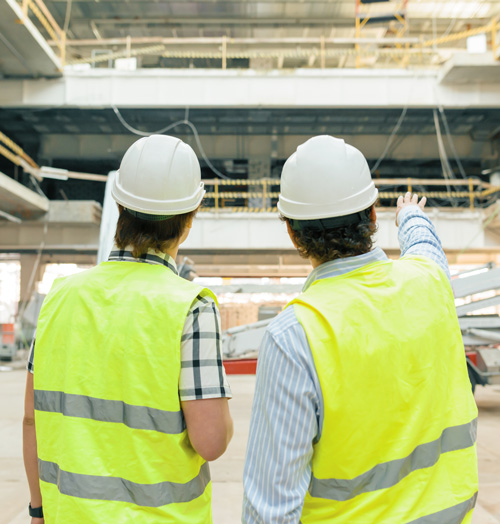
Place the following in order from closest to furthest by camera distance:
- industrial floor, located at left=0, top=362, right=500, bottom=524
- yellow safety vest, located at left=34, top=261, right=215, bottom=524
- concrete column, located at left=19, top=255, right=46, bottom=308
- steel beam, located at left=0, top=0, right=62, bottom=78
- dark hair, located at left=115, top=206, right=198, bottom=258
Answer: yellow safety vest, located at left=34, top=261, right=215, bottom=524 → dark hair, located at left=115, top=206, right=198, bottom=258 → industrial floor, located at left=0, top=362, right=500, bottom=524 → steel beam, located at left=0, top=0, right=62, bottom=78 → concrete column, located at left=19, top=255, right=46, bottom=308

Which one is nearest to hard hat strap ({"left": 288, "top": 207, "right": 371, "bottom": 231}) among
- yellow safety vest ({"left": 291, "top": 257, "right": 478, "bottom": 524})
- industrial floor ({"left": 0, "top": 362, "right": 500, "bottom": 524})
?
yellow safety vest ({"left": 291, "top": 257, "right": 478, "bottom": 524})

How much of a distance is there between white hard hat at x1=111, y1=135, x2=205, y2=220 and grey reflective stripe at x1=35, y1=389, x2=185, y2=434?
58 cm

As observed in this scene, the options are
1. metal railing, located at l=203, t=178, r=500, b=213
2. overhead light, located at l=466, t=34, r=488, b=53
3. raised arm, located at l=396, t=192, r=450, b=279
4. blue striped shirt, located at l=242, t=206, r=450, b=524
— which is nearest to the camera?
blue striped shirt, located at l=242, t=206, r=450, b=524

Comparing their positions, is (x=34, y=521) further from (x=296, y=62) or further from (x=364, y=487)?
(x=296, y=62)

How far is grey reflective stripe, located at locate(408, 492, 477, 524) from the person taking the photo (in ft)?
3.70

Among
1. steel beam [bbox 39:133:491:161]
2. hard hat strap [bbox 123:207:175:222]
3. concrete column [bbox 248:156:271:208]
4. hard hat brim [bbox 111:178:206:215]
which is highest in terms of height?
steel beam [bbox 39:133:491:161]

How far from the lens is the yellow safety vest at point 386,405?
1086mm

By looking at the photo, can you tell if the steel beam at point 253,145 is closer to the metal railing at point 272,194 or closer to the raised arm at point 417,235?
the metal railing at point 272,194

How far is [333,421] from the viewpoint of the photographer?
1.08 m

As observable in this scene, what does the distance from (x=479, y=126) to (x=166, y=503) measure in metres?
17.6

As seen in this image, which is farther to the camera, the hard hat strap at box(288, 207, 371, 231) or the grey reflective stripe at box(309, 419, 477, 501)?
the hard hat strap at box(288, 207, 371, 231)

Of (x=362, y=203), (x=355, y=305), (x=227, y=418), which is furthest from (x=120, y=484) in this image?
(x=362, y=203)

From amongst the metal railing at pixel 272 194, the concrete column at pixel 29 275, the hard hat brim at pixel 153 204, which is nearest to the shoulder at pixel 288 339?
the hard hat brim at pixel 153 204

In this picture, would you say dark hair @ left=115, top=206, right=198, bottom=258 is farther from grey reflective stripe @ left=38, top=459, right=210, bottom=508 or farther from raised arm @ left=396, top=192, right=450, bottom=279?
raised arm @ left=396, top=192, right=450, bottom=279
